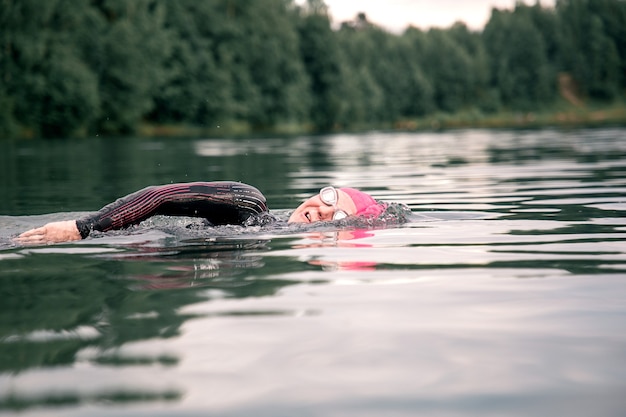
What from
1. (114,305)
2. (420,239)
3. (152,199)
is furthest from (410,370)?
(152,199)

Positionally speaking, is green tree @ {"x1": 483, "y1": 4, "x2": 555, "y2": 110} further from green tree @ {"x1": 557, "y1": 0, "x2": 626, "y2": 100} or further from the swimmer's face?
the swimmer's face

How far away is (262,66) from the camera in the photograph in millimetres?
77375

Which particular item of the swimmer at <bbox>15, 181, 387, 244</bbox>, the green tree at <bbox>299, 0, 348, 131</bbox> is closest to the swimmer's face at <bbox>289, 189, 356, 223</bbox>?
the swimmer at <bbox>15, 181, 387, 244</bbox>

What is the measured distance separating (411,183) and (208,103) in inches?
2203

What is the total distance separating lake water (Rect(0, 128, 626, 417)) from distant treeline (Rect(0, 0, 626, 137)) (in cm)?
4535

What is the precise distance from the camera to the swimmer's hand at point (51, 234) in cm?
661

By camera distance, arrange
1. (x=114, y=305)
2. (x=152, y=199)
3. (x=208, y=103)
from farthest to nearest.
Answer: (x=208, y=103)
(x=152, y=199)
(x=114, y=305)

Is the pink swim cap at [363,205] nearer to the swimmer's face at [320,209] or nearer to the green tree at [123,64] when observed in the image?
the swimmer's face at [320,209]

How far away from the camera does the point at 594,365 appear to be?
305 cm

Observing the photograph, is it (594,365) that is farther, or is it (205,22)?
(205,22)

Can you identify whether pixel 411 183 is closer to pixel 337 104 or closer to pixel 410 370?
pixel 410 370

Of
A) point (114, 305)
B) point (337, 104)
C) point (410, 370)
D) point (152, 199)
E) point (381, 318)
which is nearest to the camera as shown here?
point (410, 370)

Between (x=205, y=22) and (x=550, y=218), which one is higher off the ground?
(x=205, y=22)

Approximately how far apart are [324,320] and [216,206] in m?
3.84
